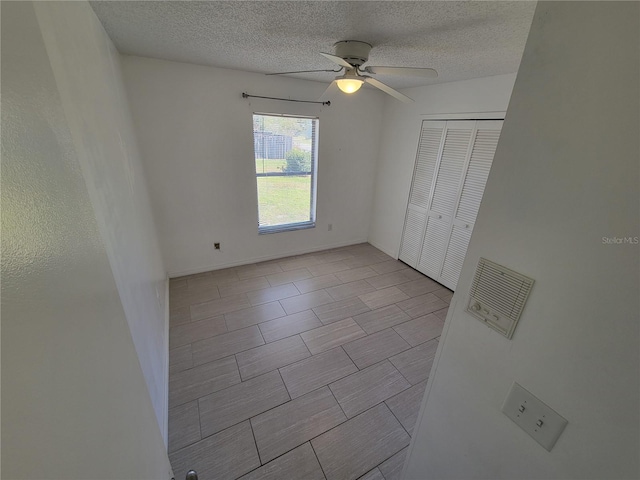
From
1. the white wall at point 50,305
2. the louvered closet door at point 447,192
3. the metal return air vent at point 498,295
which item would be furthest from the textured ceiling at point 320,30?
the metal return air vent at point 498,295

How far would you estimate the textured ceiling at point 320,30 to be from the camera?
131 centimetres

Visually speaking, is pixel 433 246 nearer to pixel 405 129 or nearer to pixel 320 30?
pixel 405 129

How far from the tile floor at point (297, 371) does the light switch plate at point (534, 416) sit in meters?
1.05

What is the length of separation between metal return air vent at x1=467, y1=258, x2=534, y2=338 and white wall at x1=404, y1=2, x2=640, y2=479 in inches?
0.9

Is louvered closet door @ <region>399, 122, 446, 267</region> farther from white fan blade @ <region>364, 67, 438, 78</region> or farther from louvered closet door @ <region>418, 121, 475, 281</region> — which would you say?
white fan blade @ <region>364, 67, 438, 78</region>

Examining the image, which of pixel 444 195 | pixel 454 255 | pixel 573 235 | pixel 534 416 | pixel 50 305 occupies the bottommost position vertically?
pixel 454 255

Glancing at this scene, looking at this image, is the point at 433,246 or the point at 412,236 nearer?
the point at 433,246

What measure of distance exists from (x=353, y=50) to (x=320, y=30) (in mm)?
272

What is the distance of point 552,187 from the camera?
0.60m

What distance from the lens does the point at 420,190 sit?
11.0 feet

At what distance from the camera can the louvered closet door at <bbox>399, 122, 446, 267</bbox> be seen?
121 inches

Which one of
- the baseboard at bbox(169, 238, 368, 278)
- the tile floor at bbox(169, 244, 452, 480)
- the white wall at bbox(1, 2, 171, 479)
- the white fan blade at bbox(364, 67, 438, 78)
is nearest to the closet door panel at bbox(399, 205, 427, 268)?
the tile floor at bbox(169, 244, 452, 480)

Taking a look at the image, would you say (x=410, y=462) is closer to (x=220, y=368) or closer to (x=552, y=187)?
(x=552, y=187)

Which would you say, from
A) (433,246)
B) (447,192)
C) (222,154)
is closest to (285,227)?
(222,154)
